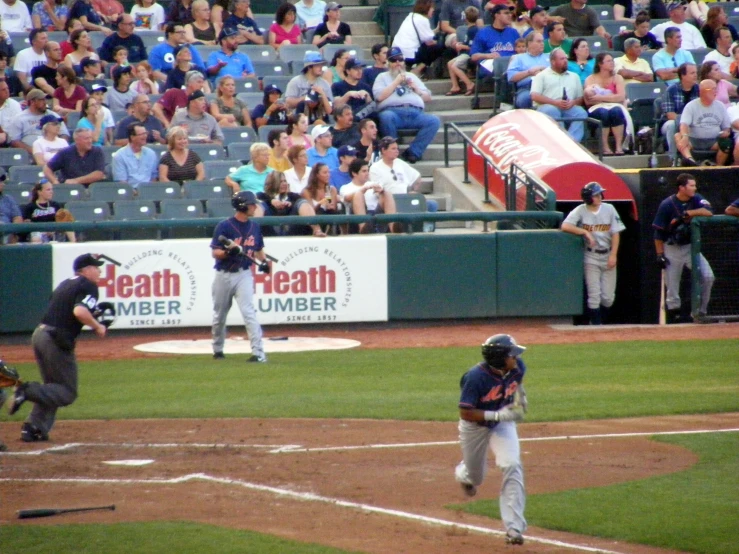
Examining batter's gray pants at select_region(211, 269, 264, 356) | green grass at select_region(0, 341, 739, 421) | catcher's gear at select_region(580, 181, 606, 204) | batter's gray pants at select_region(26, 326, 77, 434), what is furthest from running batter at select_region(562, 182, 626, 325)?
batter's gray pants at select_region(26, 326, 77, 434)

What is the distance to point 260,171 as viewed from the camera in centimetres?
1605

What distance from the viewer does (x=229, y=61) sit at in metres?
18.9

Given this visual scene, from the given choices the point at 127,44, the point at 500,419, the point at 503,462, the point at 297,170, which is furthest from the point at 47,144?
the point at 503,462

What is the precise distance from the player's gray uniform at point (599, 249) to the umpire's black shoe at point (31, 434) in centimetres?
864

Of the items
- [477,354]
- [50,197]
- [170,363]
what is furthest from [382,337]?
[50,197]

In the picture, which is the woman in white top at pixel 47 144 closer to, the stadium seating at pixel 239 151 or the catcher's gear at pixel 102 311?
the stadium seating at pixel 239 151

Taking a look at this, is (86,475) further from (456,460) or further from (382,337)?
(382,337)

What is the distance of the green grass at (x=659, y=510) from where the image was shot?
6.71m

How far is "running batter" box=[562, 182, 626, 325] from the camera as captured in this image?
51.8 ft

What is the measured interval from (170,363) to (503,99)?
9.52 m

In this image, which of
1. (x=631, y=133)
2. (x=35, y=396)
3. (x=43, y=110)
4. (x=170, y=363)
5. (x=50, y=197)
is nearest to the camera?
(x=35, y=396)

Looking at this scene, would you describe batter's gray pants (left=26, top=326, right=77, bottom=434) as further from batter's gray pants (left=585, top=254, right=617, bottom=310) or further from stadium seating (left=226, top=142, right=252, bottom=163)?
batter's gray pants (left=585, top=254, right=617, bottom=310)

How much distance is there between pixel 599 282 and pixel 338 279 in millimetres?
3744

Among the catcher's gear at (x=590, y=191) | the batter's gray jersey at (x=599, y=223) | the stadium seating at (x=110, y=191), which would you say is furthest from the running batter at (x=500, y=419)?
the stadium seating at (x=110, y=191)
